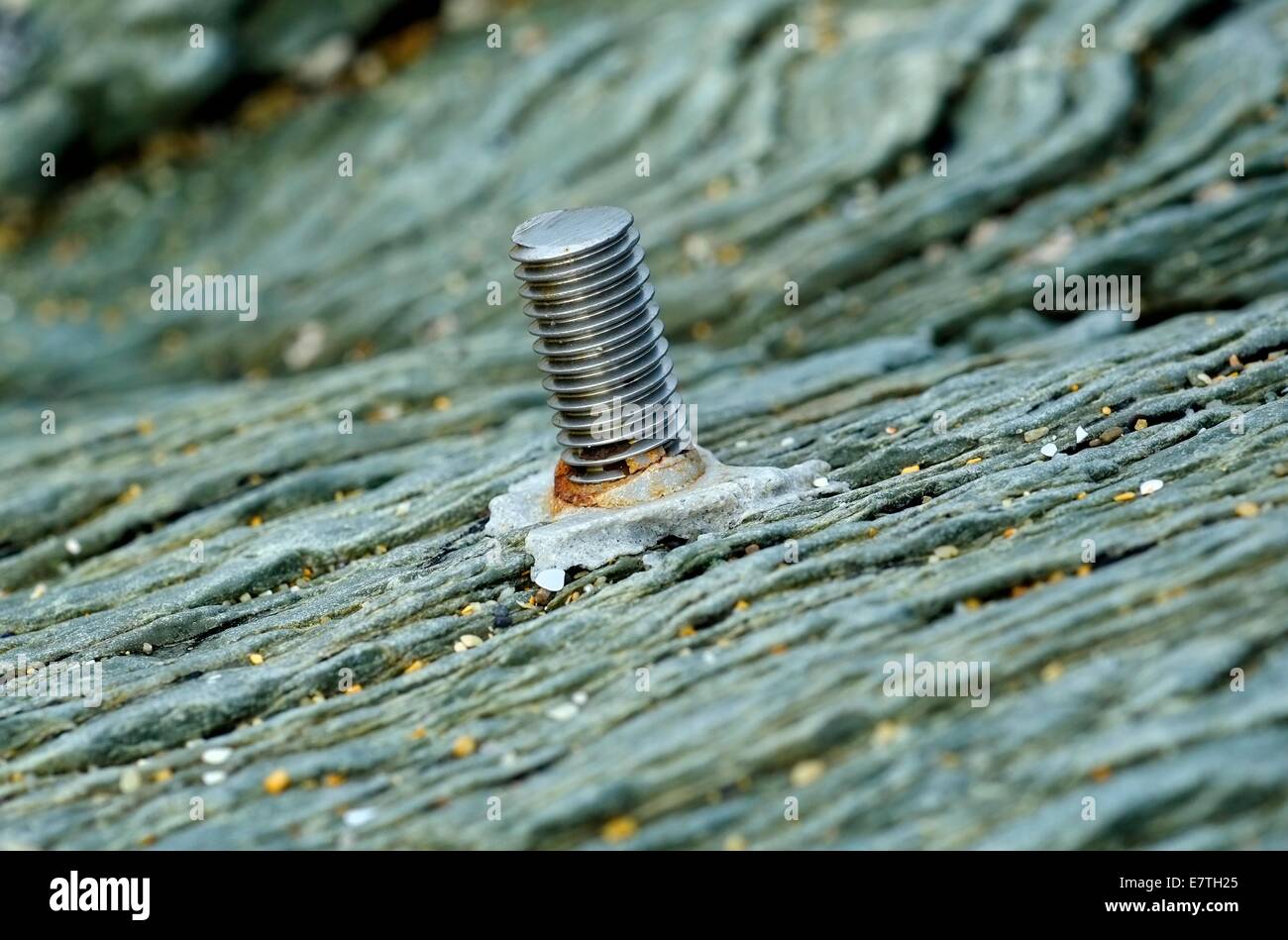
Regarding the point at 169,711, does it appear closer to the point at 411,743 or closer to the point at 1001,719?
the point at 411,743

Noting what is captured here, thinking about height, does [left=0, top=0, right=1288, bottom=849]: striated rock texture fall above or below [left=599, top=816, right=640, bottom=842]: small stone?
above

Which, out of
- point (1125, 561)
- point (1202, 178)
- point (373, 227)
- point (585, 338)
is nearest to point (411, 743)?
point (585, 338)

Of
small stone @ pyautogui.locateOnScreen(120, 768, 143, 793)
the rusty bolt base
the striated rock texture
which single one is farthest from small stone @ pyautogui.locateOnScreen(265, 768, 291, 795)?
the rusty bolt base

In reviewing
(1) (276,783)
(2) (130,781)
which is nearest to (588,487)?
(1) (276,783)

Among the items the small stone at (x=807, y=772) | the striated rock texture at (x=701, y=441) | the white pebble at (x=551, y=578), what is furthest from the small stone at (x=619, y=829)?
the white pebble at (x=551, y=578)

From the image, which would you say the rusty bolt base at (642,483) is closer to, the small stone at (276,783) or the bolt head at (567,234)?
the bolt head at (567,234)

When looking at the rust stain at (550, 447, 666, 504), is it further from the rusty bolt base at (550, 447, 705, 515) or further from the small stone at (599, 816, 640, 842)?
the small stone at (599, 816, 640, 842)

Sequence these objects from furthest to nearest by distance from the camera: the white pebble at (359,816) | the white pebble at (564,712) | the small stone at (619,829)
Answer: the white pebble at (564,712) < the white pebble at (359,816) < the small stone at (619,829)
